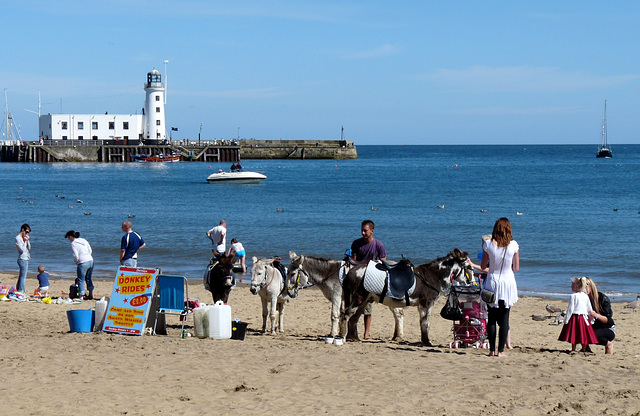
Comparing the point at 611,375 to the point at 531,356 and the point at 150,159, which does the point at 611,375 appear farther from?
the point at 150,159

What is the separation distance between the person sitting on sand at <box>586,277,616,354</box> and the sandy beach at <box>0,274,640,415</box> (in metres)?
0.24

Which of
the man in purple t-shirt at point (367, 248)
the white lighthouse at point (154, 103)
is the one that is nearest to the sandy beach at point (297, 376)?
the man in purple t-shirt at point (367, 248)

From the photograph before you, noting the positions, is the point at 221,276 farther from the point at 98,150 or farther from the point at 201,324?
the point at 98,150

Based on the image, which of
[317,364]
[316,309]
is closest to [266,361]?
[317,364]

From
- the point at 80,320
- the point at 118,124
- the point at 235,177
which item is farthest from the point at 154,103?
the point at 80,320

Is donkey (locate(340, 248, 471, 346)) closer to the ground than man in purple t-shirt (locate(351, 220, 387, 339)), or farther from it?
closer to the ground

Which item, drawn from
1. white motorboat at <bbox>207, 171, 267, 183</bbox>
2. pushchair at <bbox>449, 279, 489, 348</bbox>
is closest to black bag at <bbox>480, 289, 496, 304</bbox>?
pushchair at <bbox>449, 279, 489, 348</bbox>

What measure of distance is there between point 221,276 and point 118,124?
10237 cm

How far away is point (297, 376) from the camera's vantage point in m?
9.55

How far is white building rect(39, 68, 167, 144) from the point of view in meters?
109

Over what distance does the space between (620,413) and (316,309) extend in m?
9.12

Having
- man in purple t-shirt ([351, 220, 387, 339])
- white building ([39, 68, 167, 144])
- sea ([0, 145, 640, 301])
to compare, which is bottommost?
sea ([0, 145, 640, 301])

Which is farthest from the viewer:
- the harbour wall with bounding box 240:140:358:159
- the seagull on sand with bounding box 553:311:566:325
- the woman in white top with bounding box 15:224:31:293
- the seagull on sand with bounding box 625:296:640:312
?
the harbour wall with bounding box 240:140:358:159

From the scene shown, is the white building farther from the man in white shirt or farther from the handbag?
the handbag
